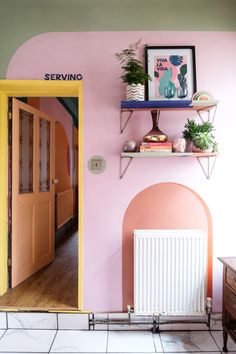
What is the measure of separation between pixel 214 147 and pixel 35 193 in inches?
83.6

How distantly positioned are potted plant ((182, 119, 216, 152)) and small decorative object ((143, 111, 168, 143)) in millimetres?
200

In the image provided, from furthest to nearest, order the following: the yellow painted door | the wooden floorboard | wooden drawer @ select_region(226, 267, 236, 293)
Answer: the yellow painted door, the wooden floorboard, wooden drawer @ select_region(226, 267, 236, 293)

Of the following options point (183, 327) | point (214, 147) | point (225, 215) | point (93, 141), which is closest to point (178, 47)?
point (214, 147)

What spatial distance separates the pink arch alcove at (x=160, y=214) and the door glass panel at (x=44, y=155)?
155 cm

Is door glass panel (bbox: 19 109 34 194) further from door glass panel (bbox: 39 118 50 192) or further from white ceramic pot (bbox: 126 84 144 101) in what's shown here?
white ceramic pot (bbox: 126 84 144 101)

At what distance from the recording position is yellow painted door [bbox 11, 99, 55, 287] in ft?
9.73

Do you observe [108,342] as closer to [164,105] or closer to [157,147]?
[157,147]

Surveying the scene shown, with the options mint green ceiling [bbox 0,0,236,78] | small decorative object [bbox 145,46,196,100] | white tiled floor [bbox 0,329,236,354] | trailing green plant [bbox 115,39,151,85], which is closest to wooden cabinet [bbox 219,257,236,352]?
white tiled floor [bbox 0,329,236,354]

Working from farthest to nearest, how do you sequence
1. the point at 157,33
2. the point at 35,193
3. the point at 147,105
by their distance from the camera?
1. the point at 35,193
2. the point at 157,33
3. the point at 147,105

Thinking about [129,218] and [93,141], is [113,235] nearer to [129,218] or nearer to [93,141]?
[129,218]

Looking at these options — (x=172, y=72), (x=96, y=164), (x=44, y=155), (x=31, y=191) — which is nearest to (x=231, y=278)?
(x=96, y=164)

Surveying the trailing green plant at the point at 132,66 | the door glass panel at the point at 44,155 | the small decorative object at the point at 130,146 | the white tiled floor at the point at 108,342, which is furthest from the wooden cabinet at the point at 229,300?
the door glass panel at the point at 44,155

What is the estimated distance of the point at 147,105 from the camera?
2.35m

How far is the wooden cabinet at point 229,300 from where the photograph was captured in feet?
6.79
